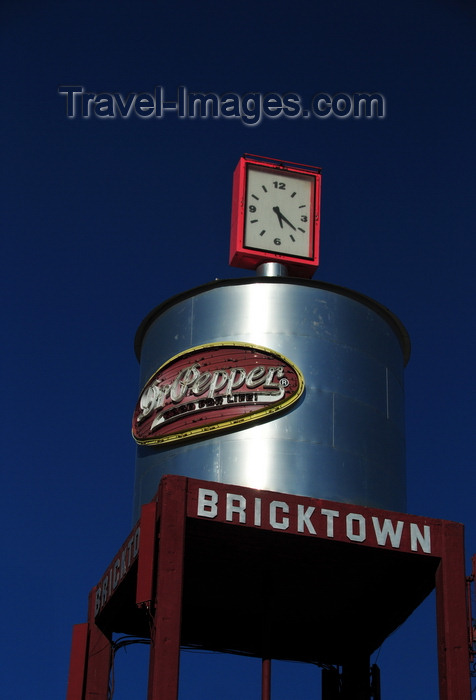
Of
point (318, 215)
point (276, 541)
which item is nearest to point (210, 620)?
point (276, 541)

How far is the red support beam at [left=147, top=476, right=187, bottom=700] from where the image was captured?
86.5 feet

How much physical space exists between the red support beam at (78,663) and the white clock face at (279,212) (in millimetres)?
10581

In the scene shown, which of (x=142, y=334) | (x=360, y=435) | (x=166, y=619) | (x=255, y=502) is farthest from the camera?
(x=142, y=334)

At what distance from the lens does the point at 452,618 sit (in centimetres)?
2845

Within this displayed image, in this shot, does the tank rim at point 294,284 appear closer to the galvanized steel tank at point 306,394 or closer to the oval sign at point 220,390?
the galvanized steel tank at point 306,394

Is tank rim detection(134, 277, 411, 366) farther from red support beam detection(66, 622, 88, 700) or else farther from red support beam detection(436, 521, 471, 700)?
red support beam detection(66, 622, 88, 700)

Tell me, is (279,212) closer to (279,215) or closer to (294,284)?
(279,215)

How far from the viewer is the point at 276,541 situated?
96.2 ft

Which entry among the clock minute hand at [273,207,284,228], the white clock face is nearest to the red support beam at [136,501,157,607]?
the white clock face

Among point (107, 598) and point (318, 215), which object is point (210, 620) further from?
point (318, 215)

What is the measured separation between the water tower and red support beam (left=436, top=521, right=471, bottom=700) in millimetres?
34

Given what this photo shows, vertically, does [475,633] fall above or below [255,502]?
below

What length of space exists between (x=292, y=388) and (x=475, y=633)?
669 centimetres

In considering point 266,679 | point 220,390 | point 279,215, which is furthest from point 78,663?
point 279,215
